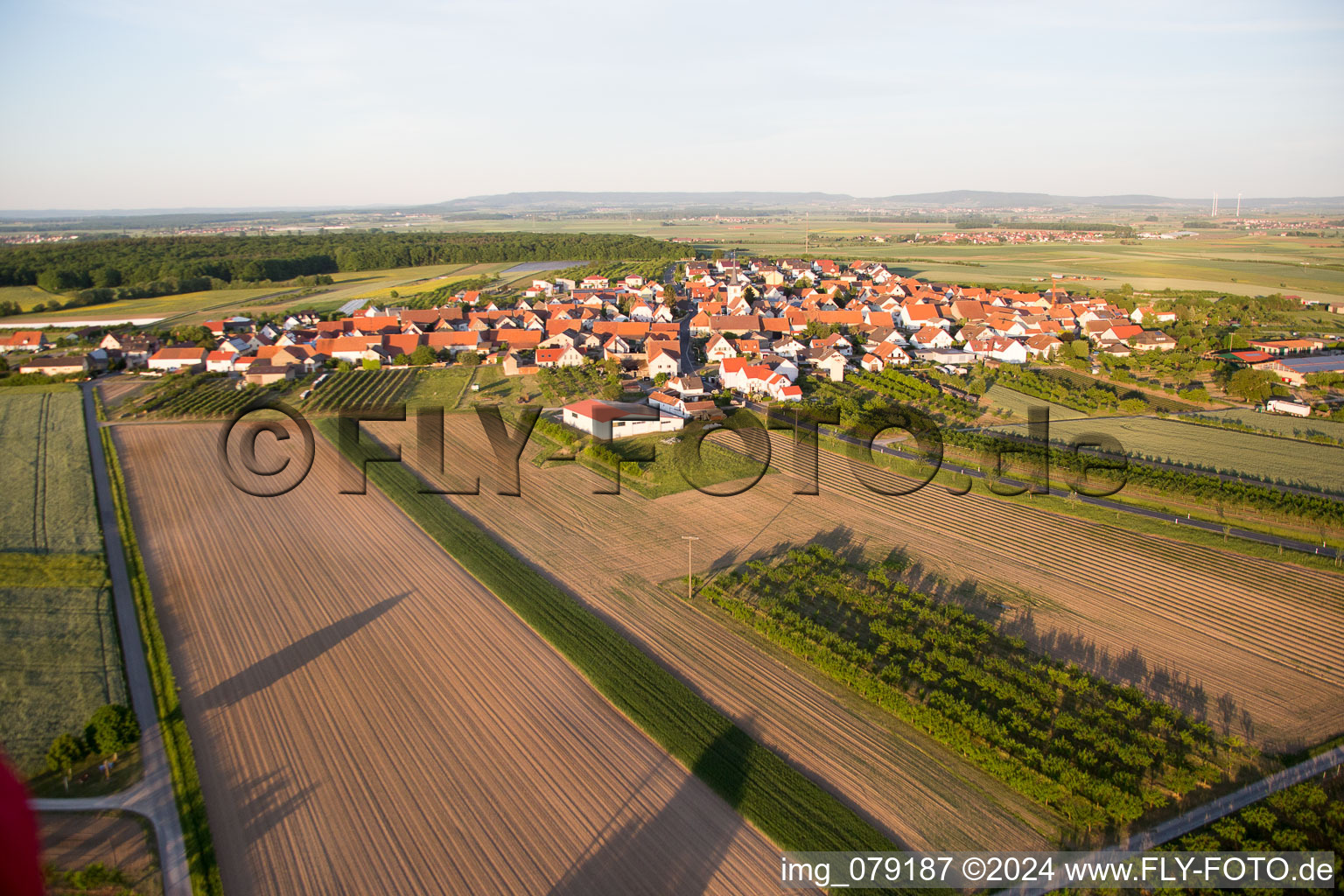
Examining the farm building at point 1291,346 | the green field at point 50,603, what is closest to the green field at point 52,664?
the green field at point 50,603

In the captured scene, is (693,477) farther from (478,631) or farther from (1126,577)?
(1126,577)

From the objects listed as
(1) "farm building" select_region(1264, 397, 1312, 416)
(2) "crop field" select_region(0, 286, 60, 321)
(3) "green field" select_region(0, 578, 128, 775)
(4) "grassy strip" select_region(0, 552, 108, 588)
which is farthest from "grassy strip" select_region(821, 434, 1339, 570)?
(2) "crop field" select_region(0, 286, 60, 321)

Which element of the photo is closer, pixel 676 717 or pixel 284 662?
pixel 676 717

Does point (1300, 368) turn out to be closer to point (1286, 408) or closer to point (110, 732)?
point (1286, 408)

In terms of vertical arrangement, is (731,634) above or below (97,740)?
below

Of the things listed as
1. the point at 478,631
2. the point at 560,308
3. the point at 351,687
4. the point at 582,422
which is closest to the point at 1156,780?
the point at 478,631

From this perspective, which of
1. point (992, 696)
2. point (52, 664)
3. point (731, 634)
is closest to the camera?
point (992, 696)

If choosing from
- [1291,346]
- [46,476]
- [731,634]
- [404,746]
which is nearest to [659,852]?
[404,746]
